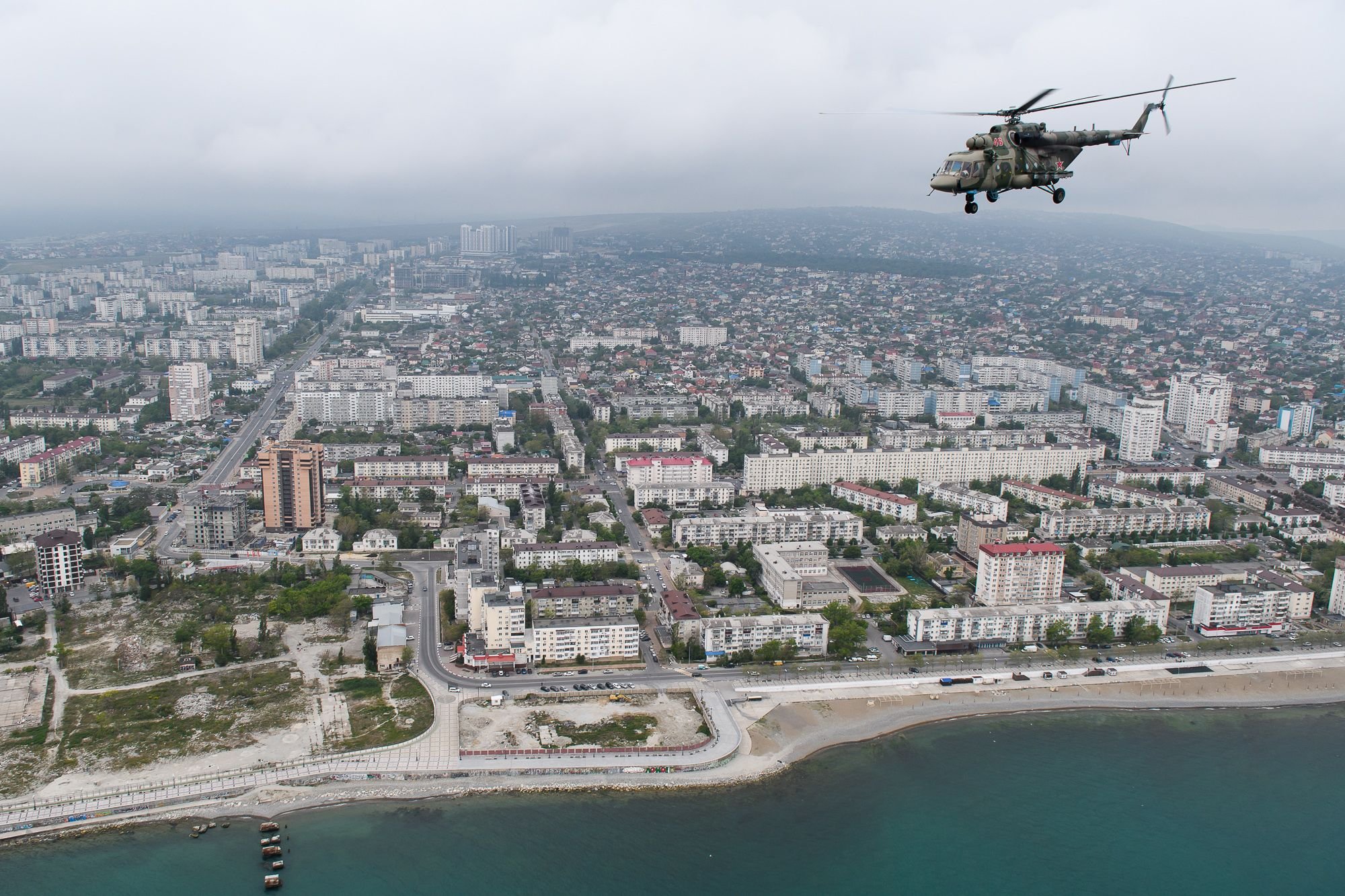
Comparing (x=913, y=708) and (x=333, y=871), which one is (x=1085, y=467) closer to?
(x=913, y=708)

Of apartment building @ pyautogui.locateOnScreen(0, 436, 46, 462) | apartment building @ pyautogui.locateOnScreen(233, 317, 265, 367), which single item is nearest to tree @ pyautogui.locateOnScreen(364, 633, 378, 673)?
apartment building @ pyautogui.locateOnScreen(0, 436, 46, 462)

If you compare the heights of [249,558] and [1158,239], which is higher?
[1158,239]

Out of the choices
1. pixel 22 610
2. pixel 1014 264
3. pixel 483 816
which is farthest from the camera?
pixel 1014 264

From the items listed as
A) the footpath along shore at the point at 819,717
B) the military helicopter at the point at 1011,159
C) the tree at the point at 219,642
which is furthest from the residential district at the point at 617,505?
the military helicopter at the point at 1011,159

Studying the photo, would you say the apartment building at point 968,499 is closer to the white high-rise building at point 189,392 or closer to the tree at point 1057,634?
the tree at point 1057,634

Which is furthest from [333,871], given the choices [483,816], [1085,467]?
[1085,467]

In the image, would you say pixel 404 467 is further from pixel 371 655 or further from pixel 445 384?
pixel 371 655
